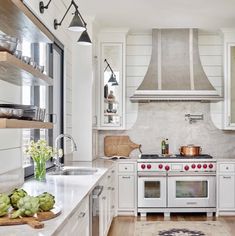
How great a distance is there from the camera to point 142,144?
267 inches

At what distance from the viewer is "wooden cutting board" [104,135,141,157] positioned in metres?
6.74

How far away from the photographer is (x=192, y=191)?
6137 mm

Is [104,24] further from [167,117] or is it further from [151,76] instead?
[167,117]

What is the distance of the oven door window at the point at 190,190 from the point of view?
6129 mm

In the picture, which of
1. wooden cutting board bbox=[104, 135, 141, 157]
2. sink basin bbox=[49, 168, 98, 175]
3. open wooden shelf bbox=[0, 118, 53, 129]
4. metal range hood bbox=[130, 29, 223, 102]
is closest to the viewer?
open wooden shelf bbox=[0, 118, 53, 129]

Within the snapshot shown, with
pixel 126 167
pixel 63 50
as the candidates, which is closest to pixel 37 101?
pixel 63 50

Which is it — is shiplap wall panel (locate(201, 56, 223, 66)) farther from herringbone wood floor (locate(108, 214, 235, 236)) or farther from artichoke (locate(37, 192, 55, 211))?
artichoke (locate(37, 192, 55, 211))

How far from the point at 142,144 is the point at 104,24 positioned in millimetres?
1917

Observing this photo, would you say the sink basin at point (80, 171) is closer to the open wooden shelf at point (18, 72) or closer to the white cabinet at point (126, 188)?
the white cabinet at point (126, 188)

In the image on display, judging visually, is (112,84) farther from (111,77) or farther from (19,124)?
(19,124)

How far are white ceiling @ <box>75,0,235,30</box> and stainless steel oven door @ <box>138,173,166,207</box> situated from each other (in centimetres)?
215

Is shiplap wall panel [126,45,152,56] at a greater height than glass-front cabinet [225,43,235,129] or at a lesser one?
greater

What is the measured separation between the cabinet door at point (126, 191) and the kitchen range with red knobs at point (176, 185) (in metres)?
0.10

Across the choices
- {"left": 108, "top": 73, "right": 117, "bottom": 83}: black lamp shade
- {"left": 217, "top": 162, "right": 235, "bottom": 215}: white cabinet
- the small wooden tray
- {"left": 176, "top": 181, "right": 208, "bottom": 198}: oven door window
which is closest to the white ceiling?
{"left": 108, "top": 73, "right": 117, "bottom": 83}: black lamp shade
